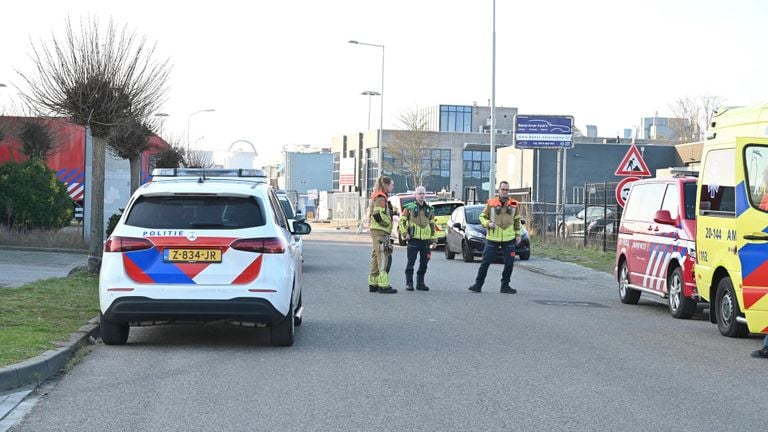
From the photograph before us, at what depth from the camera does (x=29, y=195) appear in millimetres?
30812

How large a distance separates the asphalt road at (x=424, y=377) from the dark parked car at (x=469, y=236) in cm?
1317

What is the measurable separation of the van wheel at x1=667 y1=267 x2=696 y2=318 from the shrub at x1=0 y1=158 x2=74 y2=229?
20904mm

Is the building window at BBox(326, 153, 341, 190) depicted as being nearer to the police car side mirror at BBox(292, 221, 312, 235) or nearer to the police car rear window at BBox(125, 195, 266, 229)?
the police car side mirror at BBox(292, 221, 312, 235)

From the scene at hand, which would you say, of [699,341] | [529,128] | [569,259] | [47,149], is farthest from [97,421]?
[529,128]

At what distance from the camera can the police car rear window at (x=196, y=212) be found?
10.6m

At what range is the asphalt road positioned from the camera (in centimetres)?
734

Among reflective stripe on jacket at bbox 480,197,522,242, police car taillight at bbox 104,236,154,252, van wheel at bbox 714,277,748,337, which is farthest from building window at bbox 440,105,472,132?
police car taillight at bbox 104,236,154,252

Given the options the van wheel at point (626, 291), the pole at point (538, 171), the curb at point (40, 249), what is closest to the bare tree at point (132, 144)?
the curb at point (40, 249)

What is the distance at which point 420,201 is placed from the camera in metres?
18.6

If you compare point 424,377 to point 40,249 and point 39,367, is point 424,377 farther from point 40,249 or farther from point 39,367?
point 40,249

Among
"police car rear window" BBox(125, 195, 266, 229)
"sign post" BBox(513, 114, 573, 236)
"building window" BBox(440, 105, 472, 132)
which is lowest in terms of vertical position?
"police car rear window" BBox(125, 195, 266, 229)

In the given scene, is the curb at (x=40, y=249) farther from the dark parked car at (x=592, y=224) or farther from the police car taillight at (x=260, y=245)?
the police car taillight at (x=260, y=245)

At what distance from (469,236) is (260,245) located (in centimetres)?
1844

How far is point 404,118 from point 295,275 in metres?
64.3
